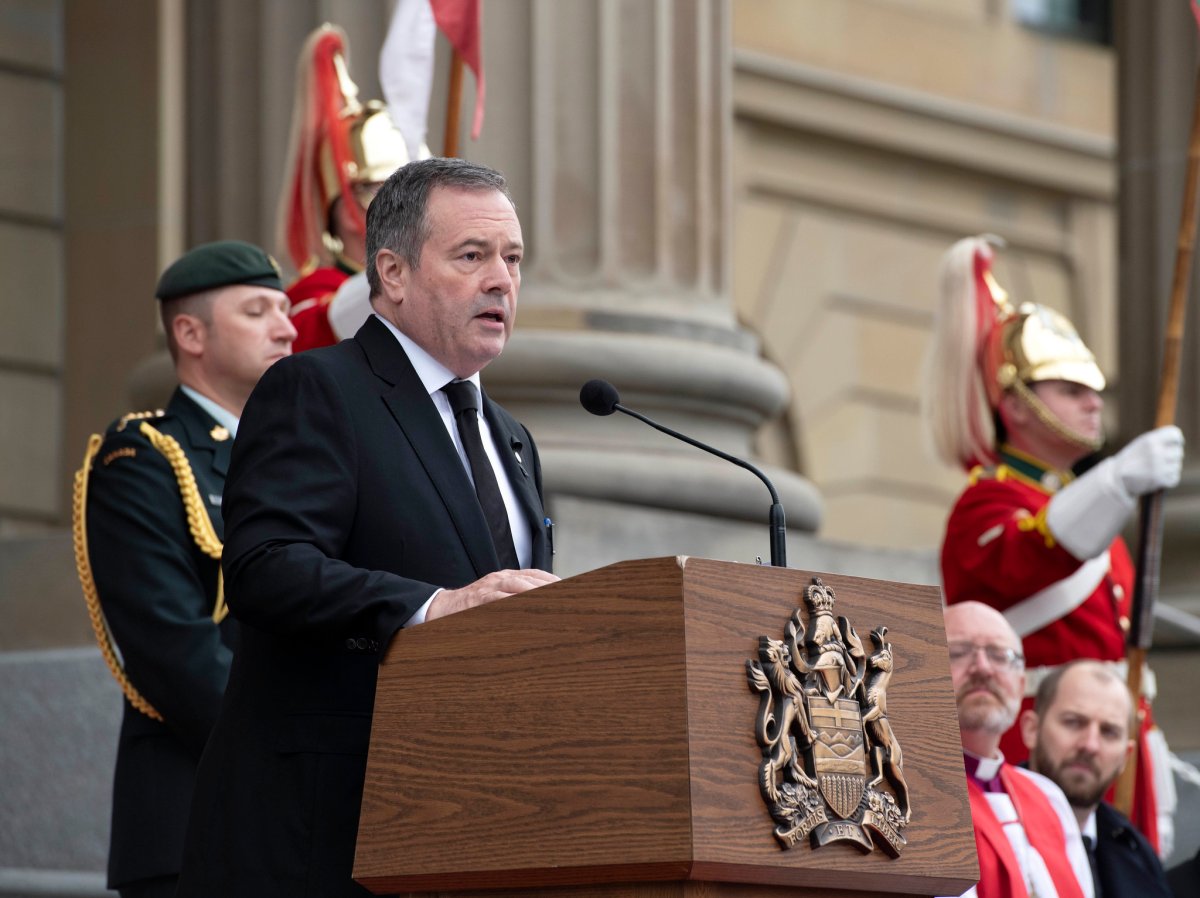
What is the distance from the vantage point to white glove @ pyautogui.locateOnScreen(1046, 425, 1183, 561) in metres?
6.45

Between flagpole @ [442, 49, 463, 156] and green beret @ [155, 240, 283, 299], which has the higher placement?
flagpole @ [442, 49, 463, 156]

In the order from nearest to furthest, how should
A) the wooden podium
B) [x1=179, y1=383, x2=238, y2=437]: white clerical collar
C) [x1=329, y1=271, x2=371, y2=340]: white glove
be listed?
the wooden podium < [x1=179, y1=383, x2=238, y2=437]: white clerical collar < [x1=329, y1=271, x2=371, y2=340]: white glove

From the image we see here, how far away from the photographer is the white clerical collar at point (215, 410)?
17.0ft

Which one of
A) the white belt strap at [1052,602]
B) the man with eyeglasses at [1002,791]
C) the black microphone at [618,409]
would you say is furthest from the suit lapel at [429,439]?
the white belt strap at [1052,602]

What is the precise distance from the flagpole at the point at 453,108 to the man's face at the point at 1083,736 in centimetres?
191

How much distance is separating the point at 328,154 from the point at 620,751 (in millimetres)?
3465

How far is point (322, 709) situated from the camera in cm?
361

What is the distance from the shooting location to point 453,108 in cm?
624

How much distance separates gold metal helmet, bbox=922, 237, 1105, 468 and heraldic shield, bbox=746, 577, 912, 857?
3.75 metres

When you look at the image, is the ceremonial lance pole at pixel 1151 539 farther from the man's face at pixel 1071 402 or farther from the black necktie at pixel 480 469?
the black necktie at pixel 480 469

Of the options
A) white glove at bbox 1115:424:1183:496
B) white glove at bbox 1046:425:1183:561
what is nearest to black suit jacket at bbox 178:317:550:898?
white glove at bbox 1046:425:1183:561

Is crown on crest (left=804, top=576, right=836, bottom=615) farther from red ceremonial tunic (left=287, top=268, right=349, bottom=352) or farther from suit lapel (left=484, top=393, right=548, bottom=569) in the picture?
red ceremonial tunic (left=287, top=268, right=349, bottom=352)

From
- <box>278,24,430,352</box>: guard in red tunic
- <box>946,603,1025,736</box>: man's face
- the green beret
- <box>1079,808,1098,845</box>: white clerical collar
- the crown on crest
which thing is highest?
<box>278,24,430,352</box>: guard in red tunic

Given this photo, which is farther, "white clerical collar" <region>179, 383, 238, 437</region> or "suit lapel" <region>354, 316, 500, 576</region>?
"white clerical collar" <region>179, 383, 238, 437</region>
